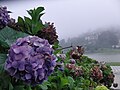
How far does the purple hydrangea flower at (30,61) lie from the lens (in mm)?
809

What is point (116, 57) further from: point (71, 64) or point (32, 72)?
point (32, 72)

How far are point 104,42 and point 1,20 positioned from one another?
5035mm

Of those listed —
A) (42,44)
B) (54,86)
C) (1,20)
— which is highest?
(1,20)

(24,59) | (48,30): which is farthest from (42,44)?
(48,30)

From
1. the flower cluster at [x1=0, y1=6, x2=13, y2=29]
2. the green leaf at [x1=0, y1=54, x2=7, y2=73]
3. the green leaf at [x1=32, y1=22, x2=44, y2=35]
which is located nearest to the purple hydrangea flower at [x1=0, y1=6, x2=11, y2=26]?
the flower cluster at [x1=0, y1=6, x2=13, y2=29]

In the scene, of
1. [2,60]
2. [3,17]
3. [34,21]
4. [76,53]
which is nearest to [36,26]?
[34,21]

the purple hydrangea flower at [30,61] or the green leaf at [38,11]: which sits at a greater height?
the green leaf at [38,11]

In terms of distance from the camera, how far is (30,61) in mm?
812

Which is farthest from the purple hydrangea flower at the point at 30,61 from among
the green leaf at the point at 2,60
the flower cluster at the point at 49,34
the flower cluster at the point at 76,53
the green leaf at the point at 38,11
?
the flower cluster at the point at 76,53

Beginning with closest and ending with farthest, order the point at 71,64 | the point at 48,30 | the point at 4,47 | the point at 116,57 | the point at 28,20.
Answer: the point at 4,47
the point at 28,20
the point at 48,30
the point at 71,64
the point at 116,57

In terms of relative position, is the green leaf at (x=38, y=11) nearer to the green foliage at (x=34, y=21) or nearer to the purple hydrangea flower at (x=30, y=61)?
the green foliage at (x=34, y=21)

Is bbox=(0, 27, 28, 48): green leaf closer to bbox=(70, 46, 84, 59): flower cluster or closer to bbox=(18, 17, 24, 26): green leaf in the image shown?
bbox=(18, 17, 24, 26): green leaf

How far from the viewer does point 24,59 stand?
2.65ft

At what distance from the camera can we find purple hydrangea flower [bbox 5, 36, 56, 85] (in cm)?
81
